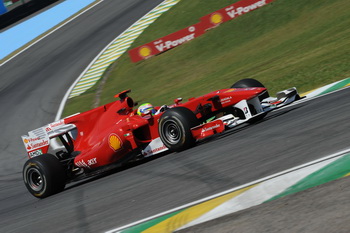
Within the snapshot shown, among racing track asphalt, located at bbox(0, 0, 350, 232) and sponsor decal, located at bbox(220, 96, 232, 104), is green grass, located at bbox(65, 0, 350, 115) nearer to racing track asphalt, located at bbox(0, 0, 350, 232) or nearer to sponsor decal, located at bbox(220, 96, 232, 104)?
racing track asphalt, located at bbox(0, 0, 350, 232)

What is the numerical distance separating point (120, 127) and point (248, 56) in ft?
32.6

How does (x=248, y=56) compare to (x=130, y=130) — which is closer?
(x=130, y=130)

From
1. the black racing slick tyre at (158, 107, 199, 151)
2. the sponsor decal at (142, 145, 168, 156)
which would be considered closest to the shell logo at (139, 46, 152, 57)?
the sponsor decal at (142, 145, 168, 156)

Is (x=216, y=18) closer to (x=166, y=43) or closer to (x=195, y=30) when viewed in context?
(x=195, y=30)

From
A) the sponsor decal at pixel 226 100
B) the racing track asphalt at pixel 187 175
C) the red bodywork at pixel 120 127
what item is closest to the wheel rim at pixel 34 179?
the racing track asphalt at pixel 187 175

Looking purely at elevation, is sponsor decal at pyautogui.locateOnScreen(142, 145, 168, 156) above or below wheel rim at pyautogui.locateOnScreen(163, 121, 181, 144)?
below

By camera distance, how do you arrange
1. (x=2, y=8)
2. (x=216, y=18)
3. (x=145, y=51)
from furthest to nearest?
1. (x=2, y=8)
2. (x=145, y=51)
3. (x=216, y=18)

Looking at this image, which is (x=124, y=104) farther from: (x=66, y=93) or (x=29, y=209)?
(x=66, y=93)

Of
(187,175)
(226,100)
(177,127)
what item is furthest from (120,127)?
(187,175)

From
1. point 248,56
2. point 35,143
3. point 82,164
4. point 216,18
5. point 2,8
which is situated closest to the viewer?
point 82,164

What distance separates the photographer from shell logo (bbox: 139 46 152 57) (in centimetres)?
2345

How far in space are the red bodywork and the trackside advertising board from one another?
13.6 metres

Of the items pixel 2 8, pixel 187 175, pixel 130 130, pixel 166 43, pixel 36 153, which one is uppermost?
pixel 2 8

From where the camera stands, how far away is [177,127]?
8359mm
